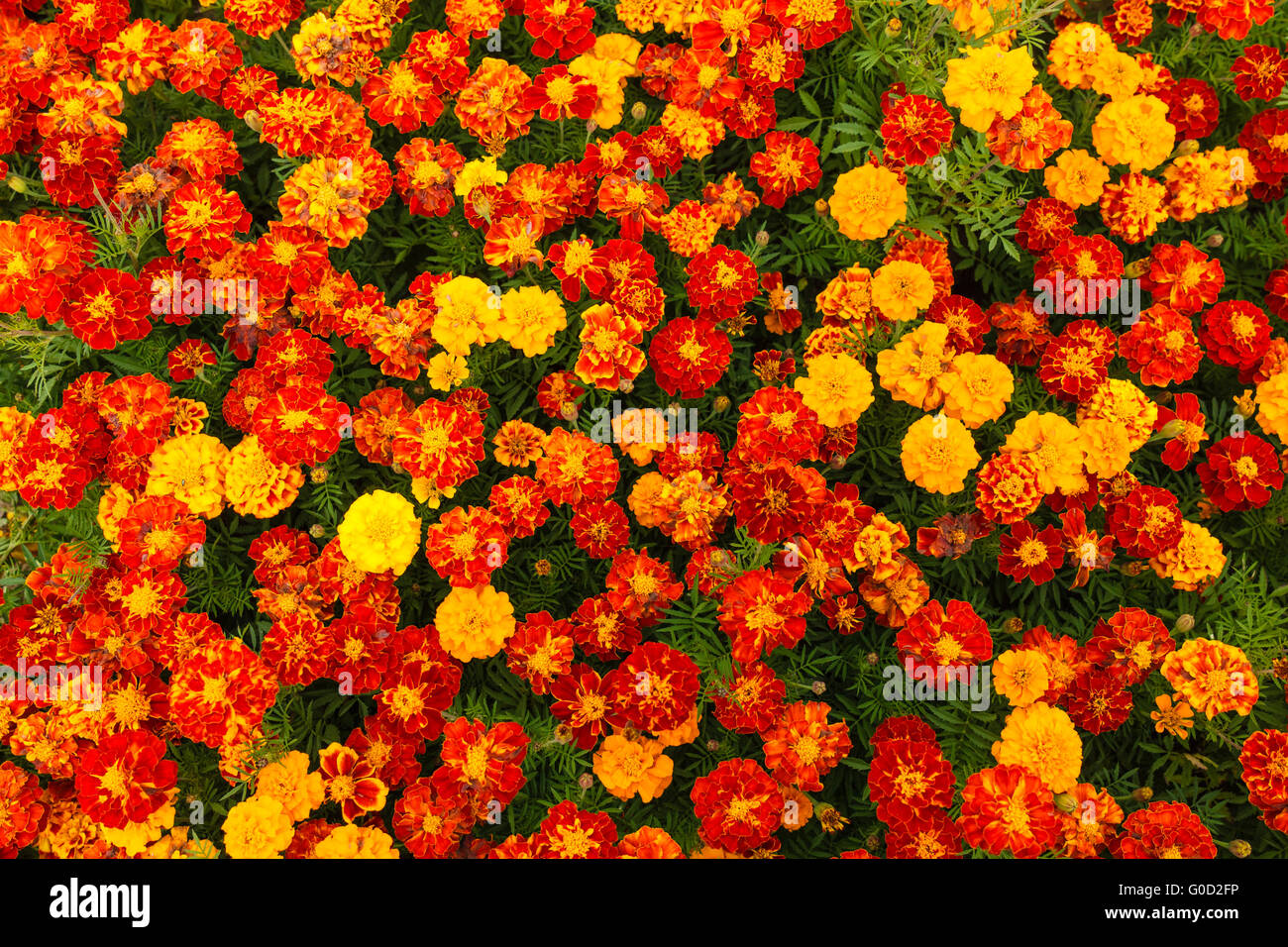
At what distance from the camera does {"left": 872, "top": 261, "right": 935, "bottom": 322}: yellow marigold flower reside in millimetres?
2975

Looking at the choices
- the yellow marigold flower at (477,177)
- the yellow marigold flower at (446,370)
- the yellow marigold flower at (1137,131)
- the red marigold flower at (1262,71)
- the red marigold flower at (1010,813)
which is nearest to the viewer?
the red marigold flower at (1010,813)

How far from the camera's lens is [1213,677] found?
2742 millimetres

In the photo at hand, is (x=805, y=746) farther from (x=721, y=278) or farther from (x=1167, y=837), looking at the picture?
(x=721, y=278)

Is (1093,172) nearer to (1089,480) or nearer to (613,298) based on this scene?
(1089,480)

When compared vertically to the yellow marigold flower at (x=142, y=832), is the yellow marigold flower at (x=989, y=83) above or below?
above

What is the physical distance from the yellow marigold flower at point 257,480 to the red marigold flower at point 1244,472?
3.29 metres

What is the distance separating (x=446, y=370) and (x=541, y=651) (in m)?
1.01

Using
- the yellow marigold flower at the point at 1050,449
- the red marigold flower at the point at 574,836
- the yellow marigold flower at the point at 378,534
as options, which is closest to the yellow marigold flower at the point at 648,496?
the yellow marigold flower at the point at 378,534

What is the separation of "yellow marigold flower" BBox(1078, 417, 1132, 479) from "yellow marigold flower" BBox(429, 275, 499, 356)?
2.09 m

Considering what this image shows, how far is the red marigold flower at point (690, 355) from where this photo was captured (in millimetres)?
3008

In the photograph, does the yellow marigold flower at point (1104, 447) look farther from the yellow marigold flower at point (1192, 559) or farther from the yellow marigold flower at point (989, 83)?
the yellow marigold flower at point (989, 83)

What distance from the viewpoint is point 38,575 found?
112 inches

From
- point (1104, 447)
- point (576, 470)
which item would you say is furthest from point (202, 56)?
point (1104, 447)
